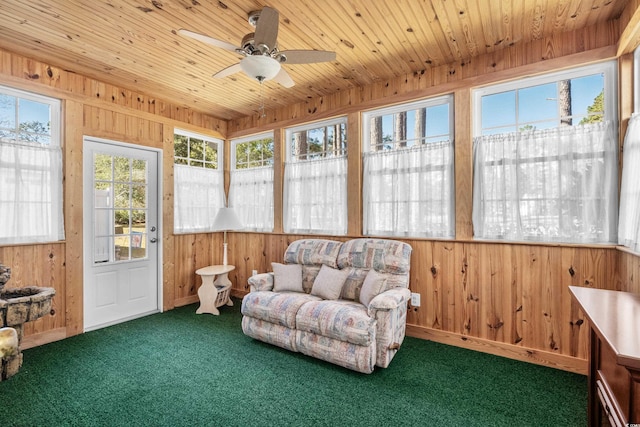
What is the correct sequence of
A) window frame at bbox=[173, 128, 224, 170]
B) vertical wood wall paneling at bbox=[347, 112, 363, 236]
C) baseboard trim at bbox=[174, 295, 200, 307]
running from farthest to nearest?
window frame at bbox=[173, 128, 224, 170], baseboard trim at bbox=[174, 295, 200, 307], vertical wood wall paneling at bbox=[347, 112, 363, 236]

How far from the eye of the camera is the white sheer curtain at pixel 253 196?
4.46 metres

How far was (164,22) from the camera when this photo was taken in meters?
2.41

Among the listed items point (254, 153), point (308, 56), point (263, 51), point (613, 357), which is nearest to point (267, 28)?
point (263, 51)

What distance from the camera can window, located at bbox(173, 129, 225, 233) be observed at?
4328 mm

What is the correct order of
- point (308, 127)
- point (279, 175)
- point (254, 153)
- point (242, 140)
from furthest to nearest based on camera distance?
point (242, 140)
point (254, 153)
point (279, 175)
point (308, 127)

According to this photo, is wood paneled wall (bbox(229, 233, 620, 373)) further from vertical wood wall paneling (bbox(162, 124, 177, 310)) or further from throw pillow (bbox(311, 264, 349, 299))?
vertical wood wall paneling (bbox(162, 124, 177, 310))

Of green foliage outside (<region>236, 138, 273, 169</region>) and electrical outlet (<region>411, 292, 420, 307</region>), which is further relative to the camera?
green foliage outside (<region>236, 138, 273, 169</region>)

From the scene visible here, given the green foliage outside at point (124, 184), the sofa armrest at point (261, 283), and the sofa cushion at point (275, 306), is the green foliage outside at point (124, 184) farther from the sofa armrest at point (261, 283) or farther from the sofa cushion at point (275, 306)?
the sofa cushion at point (275, 306)

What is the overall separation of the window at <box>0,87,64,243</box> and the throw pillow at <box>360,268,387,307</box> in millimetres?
3163

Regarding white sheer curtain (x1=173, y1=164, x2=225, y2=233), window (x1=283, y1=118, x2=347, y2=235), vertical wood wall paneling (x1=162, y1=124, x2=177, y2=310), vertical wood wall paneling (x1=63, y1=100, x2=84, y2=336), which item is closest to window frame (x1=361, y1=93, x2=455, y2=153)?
window (x1=283, y1=118, x2=347, y2=235)

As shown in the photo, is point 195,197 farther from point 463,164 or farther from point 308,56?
point 463,164

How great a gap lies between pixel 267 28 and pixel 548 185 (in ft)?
8.32

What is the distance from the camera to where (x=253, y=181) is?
4633mm

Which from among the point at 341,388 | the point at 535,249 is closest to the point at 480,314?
the point at 535,249
